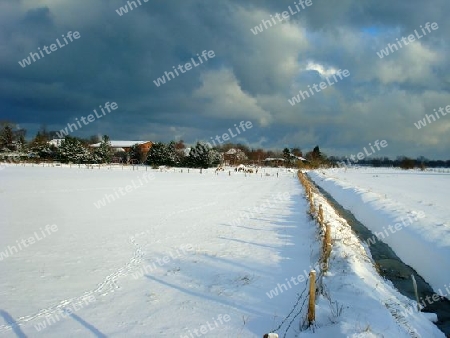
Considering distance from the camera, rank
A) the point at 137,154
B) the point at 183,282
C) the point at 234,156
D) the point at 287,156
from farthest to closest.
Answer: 1. the point at 234,156
2. the point at 287,156
3. the point at 137,154
4. the point at 183,282

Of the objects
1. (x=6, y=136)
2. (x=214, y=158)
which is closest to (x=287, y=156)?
(x=214, y=158)

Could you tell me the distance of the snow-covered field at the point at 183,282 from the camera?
6.25 meters

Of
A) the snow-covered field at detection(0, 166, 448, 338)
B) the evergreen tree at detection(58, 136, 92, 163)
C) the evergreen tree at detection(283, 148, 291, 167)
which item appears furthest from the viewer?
the evergreen tree at detection(283, 148, 291, 167)

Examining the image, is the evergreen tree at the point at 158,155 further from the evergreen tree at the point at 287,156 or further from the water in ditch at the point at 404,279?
the water in ditch at the point at 404,279

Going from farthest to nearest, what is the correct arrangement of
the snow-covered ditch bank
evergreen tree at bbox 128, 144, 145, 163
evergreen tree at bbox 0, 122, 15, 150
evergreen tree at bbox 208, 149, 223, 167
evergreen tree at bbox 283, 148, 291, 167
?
evergreen tree at bbox 283, 148, 291, 167 < evergreen tree at bbox 128, 144, 145, 163 < evergreen tree at bbox 0, 122, 15, 150 < evergreen tree at bbox 208, 149, 223, 167 < the snow-covered ditch bank

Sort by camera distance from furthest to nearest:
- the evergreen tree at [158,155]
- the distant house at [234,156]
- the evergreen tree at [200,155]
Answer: the distant house at [234,156], the evergreen tree at [158,155], the evergreen tree at [200,155]

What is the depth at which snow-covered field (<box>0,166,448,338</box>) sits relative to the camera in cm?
625

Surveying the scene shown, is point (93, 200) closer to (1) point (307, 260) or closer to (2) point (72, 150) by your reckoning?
(1) point (307, 260)

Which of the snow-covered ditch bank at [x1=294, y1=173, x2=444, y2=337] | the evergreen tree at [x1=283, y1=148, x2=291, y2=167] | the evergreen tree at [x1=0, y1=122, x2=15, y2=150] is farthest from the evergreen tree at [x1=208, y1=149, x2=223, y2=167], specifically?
the snow-covered ditch bank at [x1=294, y1=173, x2=444, y2=337]

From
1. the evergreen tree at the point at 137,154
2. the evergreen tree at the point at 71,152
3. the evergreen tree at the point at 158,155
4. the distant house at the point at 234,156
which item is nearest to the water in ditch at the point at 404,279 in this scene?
the evergreen tree at the point at 158,155

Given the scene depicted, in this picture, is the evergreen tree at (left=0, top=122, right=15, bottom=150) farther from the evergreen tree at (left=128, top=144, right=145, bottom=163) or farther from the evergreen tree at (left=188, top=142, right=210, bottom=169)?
the evergreen tree at (left=188, top=142, right=210, bottom=169)

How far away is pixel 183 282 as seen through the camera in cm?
830

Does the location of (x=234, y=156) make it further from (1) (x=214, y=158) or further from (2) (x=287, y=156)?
(1) (x=214, y=158)

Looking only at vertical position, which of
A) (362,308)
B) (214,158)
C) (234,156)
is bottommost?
(362,308)
